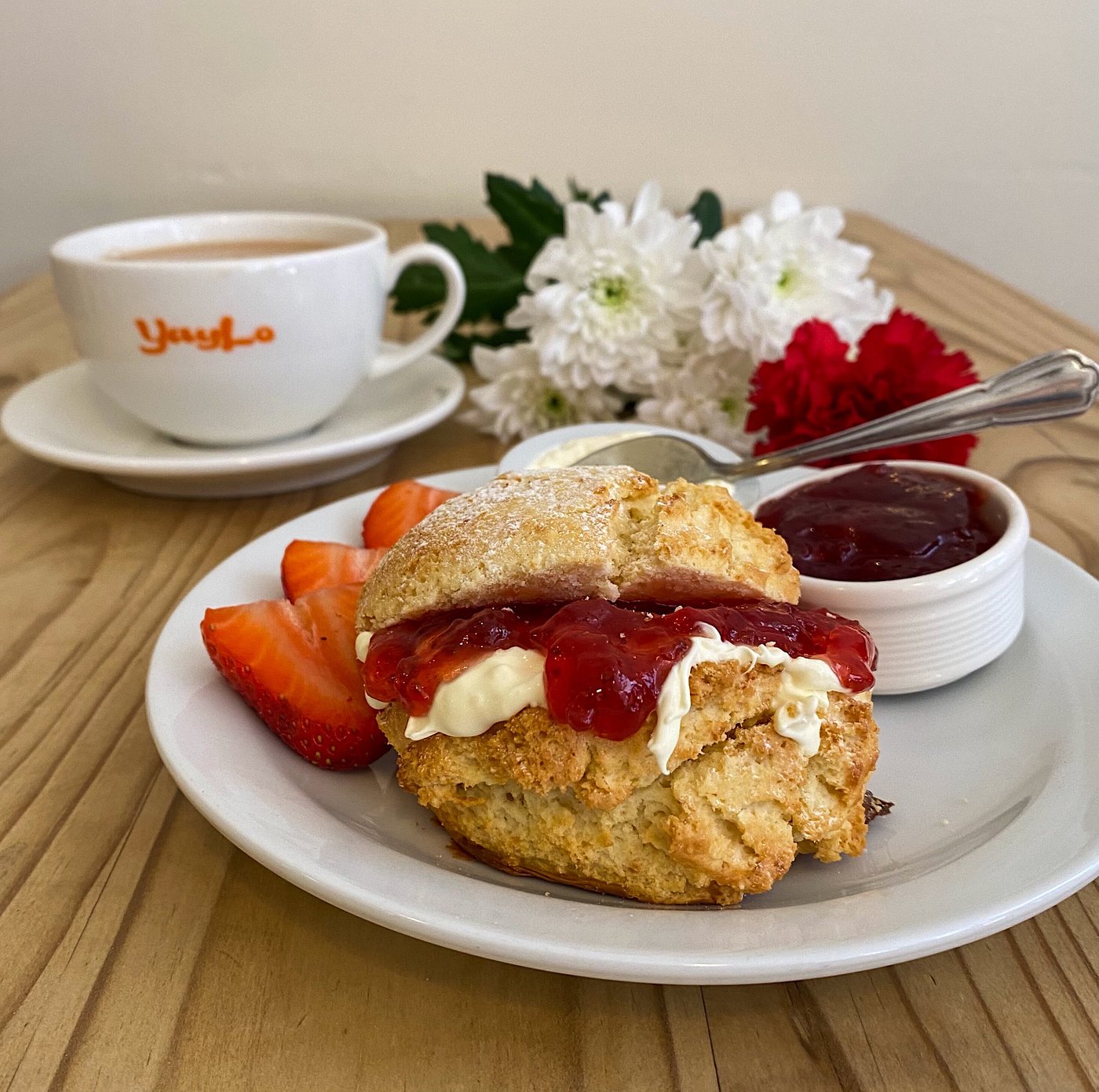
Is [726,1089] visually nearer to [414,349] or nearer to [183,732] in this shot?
[183,732]

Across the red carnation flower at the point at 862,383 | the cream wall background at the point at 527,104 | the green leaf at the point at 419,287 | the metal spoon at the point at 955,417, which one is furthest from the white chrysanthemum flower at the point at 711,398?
the cream wall background at the point at 527,104

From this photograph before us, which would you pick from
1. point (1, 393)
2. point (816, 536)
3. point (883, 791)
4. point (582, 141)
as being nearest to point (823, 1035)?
point (883, 791)

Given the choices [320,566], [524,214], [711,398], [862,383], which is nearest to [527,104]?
[524,214]

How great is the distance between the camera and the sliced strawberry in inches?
69.8

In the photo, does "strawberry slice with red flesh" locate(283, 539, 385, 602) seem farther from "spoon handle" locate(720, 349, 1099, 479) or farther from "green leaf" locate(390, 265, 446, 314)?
"green leaf" locate(390, 265, 446, 314)

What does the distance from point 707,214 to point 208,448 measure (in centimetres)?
157

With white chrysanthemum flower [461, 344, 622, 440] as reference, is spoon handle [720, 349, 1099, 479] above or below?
above

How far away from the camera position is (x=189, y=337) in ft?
7.11

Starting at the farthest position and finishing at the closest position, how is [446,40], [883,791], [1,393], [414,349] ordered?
[446,40] → [1,393] → [414,349] → [883,791]

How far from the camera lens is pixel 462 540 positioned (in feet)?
3.97

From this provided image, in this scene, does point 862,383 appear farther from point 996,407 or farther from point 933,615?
point 933,615

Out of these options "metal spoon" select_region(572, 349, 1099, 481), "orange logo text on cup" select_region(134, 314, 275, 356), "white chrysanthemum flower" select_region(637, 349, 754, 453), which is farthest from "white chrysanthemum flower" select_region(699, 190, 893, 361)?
"orange logo text on cup" select_region(134, 314, 275, 356)

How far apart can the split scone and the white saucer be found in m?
1.03

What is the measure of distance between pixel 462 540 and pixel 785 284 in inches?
58.4
